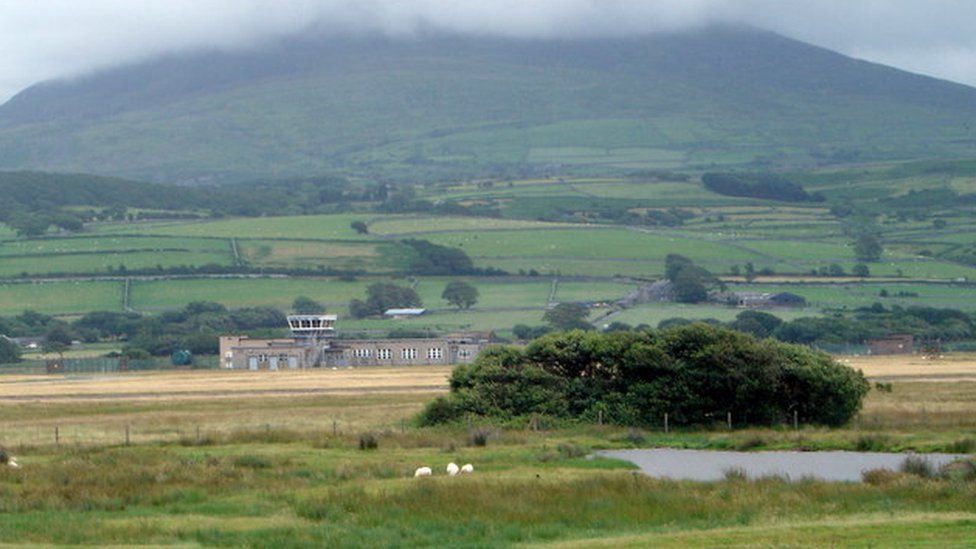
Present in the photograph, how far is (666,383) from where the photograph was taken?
162 feet

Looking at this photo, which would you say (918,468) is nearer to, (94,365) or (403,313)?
(94,365)

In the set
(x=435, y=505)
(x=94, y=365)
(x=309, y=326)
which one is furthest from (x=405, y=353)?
(x=435, y=505)

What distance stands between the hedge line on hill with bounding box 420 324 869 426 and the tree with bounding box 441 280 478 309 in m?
89.9

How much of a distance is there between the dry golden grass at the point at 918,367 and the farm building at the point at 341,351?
2287cm

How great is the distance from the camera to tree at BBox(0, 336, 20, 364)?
116 metres

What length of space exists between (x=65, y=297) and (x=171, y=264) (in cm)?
1214

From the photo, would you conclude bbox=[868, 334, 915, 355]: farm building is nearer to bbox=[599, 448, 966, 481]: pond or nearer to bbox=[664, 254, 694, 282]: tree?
bbox=[664, 254, 694, 282]: tree

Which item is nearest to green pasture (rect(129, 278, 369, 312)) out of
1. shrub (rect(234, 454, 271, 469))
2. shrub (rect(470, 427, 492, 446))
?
shrub (rect(470, 427, 492, 446))

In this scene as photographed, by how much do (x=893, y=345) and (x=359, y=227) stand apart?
82267mm

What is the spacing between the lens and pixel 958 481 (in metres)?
31.8

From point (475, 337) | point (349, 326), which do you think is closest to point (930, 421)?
point (475, 337)

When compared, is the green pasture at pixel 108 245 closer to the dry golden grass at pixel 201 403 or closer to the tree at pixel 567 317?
the tree at pixel 567 317

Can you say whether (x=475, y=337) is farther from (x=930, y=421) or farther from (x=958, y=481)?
(x=958, y=481)

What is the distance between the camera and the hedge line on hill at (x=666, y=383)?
49031 mm
